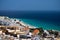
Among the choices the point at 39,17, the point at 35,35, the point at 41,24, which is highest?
the point at 39,17

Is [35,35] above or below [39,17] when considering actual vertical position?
below

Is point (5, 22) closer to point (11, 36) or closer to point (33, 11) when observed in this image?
point (11, 36)

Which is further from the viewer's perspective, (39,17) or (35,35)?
(39,17)

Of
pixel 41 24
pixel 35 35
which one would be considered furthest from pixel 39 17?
pixel 35 35

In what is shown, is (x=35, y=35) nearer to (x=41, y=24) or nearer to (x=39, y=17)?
(x=41, y=24)

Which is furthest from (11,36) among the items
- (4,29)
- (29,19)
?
(29,19)

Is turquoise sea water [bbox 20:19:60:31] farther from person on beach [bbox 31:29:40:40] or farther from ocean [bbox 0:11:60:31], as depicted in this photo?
person on beach [bbox 31:29:40:40]

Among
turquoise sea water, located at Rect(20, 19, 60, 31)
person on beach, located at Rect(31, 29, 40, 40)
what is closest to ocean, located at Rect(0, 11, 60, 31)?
turquoise sea water, located at Rect(20, 19, 60, 31)
